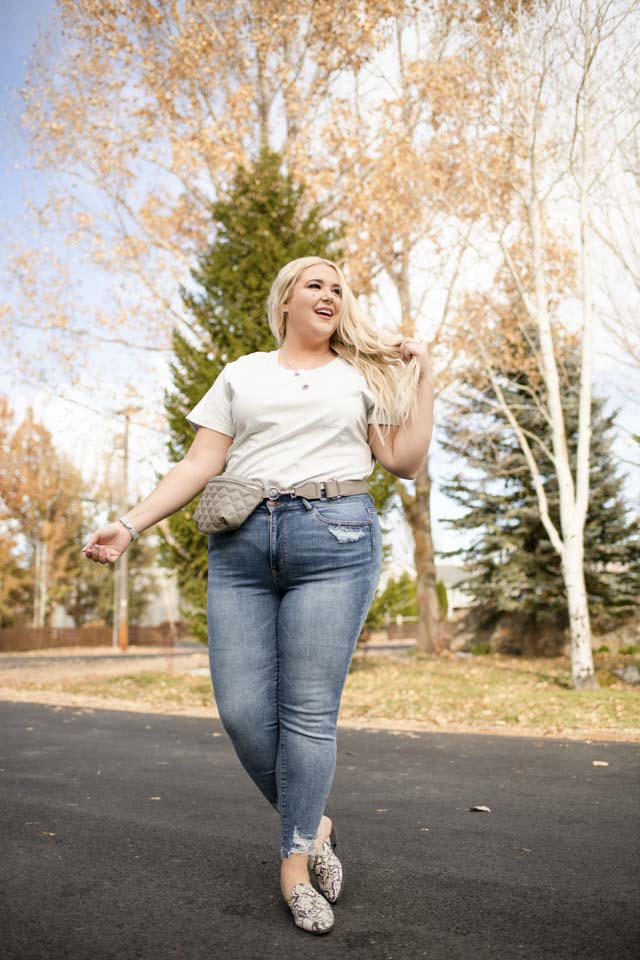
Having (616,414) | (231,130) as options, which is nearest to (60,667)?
(231,130)

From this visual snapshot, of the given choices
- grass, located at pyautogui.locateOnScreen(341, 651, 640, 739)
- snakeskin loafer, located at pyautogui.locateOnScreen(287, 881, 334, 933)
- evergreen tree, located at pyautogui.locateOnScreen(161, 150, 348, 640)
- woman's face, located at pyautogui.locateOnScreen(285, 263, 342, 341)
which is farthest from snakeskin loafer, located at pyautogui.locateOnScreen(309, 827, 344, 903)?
evergreen tree, located at pyautogui.locateOnScreen(161, 150, 348, 640)

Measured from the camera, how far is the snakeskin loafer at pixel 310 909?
7.52 ft

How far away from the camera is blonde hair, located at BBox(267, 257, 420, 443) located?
9.01 ft

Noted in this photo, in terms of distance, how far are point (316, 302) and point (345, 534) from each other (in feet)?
2.65

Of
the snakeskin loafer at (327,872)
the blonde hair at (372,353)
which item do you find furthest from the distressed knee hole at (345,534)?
the snakeskin loafer at (327,872)

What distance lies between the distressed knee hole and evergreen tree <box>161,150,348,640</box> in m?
10.3

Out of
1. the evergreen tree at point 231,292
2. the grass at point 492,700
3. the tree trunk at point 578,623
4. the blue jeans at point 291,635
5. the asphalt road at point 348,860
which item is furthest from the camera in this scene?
the evergreen tree at point 231,292

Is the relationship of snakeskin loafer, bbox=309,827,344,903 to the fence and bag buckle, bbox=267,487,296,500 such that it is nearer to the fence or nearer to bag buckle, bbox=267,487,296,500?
bag buckle, bbox=267,487,296,500

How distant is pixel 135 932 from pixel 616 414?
17.9m

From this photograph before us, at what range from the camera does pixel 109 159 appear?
1619 centimetres

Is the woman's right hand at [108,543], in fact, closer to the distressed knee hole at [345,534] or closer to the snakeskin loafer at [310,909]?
the distressed knee hole at [345,534]

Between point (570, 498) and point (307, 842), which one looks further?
point (570, 498)

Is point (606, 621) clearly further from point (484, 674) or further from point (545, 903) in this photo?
point (545, 903)

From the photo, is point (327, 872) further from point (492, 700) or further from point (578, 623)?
point (578, 623)
